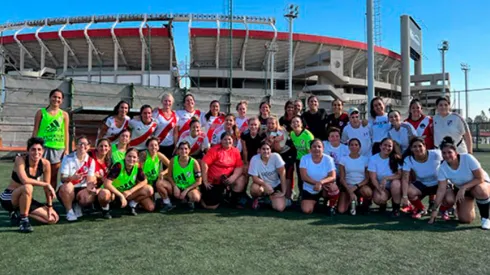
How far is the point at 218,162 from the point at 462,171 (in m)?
3.21

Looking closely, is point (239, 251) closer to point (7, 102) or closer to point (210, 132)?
point (210, 132)

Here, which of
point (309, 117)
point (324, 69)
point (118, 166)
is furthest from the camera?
point (324, 69)

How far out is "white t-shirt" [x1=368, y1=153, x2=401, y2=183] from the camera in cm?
480

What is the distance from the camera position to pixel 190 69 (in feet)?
135

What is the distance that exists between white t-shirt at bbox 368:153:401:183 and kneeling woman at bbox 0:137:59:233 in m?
4.09

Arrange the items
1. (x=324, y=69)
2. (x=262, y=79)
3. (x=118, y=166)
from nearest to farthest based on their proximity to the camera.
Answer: (x=118, y=166) < (x=324, y=69) < (x=262, y=79)

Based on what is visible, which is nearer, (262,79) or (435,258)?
(435,258)

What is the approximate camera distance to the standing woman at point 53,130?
4.52 metres

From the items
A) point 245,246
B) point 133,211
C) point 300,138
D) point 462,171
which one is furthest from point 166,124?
point 462,171

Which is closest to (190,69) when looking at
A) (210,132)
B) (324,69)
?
(324,69)

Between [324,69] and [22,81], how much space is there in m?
33.3

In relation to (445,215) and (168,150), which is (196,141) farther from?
(445,215)

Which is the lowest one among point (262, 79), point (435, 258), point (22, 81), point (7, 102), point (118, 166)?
point (435, 258)

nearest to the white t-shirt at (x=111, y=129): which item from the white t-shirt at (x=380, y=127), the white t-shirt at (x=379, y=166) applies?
the white t-shirt at (x=379, y=166)
